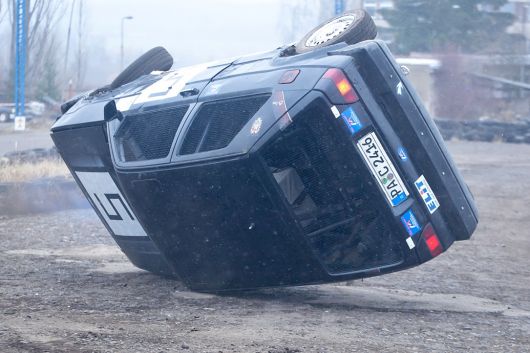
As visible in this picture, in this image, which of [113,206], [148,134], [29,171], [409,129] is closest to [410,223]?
[409,129]

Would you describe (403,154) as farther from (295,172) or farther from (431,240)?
(295,172)

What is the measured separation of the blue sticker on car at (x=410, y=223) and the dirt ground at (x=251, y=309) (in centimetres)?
66

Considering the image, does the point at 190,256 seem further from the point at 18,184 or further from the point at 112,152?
the point at 18,184

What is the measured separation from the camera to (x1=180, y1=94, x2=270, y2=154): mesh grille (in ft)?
21.2

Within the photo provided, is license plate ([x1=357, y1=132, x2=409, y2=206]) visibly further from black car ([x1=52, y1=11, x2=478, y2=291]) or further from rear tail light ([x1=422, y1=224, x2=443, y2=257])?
rear tail light ([x1=422, y1=224, x2=443, y2=257])

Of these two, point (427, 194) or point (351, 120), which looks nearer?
point (351, 120)

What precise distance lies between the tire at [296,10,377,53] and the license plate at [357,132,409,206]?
970 mm

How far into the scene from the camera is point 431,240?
6.60 m

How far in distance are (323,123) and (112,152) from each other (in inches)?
68.7

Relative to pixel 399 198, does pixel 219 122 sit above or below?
above

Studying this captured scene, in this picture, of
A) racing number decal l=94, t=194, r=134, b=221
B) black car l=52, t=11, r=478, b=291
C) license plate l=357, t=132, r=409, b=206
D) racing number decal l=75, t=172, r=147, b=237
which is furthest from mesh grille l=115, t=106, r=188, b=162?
license plate l=357, t=132, r=409, b=206

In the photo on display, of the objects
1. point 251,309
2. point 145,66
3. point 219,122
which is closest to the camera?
point 219,122

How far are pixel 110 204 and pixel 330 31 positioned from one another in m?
2.30

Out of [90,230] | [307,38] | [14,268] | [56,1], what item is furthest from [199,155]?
[56,1]
